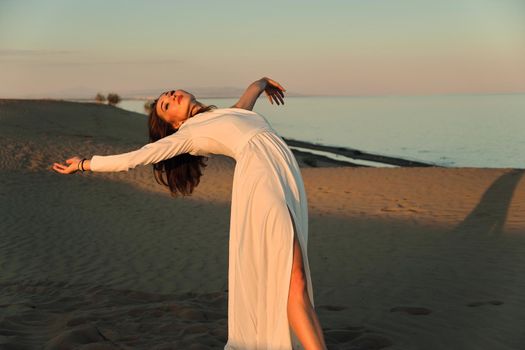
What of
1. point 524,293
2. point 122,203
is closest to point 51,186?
point 122,203

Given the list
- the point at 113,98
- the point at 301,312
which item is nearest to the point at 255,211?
the point at 301,312

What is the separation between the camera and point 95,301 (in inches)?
270

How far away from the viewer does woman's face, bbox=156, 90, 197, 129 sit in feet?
13.3

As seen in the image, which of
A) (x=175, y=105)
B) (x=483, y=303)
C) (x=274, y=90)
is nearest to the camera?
(x=175, y=105)

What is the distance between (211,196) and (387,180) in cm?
460

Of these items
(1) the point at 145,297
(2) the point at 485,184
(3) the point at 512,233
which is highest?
(2) the point at 485,184

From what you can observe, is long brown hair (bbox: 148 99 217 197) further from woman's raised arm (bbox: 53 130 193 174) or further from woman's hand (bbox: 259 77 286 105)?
woman's hand (bbox: 259 77 286 105)

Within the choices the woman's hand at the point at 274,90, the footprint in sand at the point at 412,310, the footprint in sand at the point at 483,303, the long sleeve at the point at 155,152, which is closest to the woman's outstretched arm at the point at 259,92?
the woman's hand at the point at 274,90

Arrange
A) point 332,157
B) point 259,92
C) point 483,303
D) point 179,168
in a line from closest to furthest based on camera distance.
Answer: point 179,168 < point 259,92 < point 483,303 < point 332,157

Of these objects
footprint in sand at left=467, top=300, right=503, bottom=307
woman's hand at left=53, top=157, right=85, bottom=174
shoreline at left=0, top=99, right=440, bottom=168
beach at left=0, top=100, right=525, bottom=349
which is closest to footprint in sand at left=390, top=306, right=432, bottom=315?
beach at left=0, top=100, right=525, bottom=349

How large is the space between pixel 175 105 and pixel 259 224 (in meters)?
1.02

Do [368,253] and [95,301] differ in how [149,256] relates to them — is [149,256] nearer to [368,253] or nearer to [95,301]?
[95,301]

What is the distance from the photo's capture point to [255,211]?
12.0 feet

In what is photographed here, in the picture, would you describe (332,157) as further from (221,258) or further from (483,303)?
(483,303)
